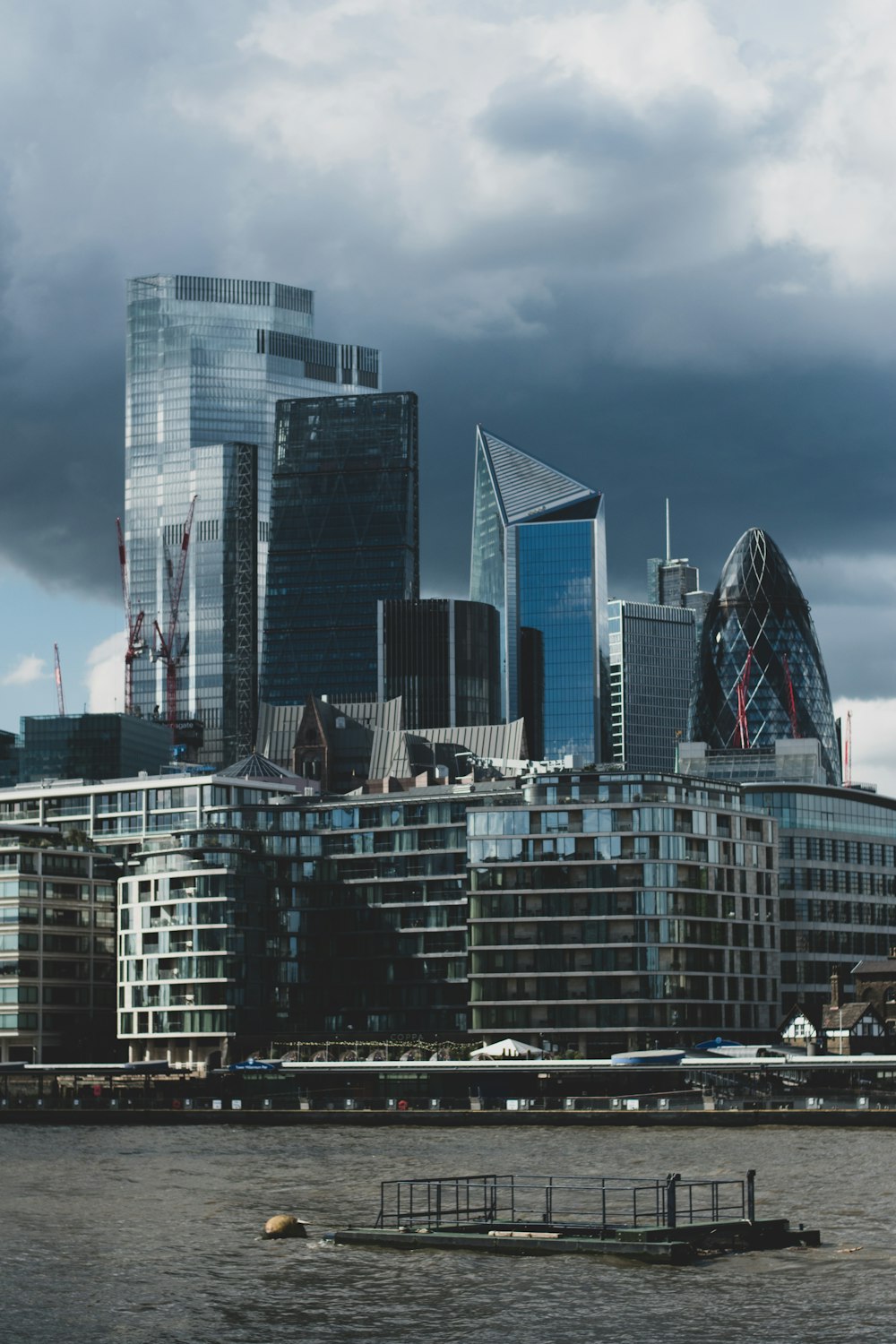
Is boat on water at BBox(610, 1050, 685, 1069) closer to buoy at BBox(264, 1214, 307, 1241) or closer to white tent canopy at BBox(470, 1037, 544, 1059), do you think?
white tent canopy at BBox(470, 1037, 544, 1059)

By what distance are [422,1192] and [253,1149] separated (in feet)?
132

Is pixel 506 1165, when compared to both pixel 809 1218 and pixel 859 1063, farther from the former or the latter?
pixel 859 1063

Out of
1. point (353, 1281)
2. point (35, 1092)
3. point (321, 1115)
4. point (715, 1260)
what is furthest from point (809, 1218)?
point (35, 1092)

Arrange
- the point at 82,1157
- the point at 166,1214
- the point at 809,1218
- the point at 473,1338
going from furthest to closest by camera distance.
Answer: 1. the point at 82,1157
2. the point at 166,1214
3. the point at 809,1218
4. the point at 473,1338

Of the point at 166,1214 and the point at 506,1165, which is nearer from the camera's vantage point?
the point at 166,1214

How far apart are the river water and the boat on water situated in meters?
49.3

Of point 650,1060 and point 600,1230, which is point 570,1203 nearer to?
point 600,1230

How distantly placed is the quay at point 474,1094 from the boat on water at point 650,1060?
1.83ft

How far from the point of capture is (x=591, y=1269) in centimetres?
7856

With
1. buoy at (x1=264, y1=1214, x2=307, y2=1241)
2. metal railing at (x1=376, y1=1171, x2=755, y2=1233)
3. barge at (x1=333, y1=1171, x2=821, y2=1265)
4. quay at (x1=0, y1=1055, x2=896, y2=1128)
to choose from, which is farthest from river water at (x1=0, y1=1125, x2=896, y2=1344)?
quay at (x1=0, y1=1055, x2=896, y2=1128)

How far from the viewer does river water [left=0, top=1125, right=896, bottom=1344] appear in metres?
68.6

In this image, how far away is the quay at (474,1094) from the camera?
163 m

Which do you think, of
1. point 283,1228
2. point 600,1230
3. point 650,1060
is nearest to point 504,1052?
point 650,1060

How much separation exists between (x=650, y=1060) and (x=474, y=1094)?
14.7m
